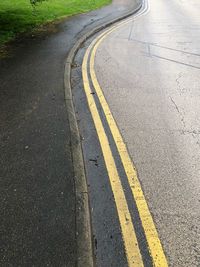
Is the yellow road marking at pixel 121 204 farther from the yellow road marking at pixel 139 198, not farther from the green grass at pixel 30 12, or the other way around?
the green grass at pixel 30 12

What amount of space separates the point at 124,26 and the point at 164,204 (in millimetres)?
13001

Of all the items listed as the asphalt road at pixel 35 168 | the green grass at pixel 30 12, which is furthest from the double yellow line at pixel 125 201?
the green grass at pixel 30 12

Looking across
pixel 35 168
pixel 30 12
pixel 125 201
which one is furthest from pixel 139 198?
pixel 30 12

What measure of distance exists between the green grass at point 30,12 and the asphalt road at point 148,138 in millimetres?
3593

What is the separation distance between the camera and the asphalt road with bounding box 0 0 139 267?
364 centimetres

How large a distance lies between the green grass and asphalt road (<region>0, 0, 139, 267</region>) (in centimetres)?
404

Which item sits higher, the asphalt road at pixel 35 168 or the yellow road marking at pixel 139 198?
the asphalt road at pixel 35 168

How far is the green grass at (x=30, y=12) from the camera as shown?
1342 centimetres

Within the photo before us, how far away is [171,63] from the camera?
9.94 meters

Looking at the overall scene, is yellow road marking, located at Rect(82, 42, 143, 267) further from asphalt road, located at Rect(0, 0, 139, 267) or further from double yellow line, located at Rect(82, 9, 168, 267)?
asphalt road, located at Rect(0, 0, 139, 267)

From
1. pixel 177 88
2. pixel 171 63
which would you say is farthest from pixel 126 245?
pixel 171 63

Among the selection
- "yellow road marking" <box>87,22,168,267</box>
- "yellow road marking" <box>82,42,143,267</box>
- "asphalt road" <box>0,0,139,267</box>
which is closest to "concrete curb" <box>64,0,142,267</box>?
"asphalt road" <box>0,0,139,267</box>

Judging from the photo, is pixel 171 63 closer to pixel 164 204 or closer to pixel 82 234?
pixel 164 204

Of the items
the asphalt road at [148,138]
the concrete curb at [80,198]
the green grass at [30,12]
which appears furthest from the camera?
the green grass at [30,12]
